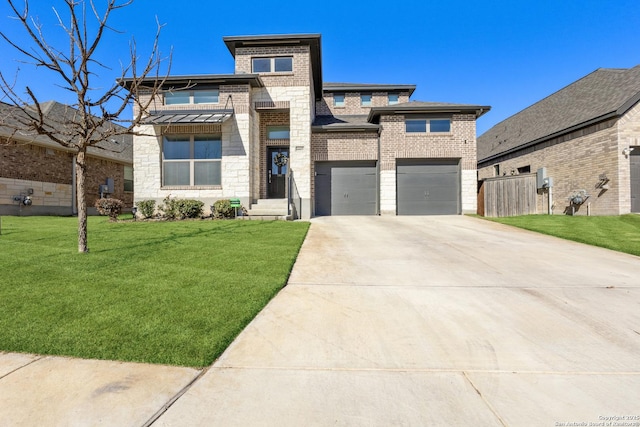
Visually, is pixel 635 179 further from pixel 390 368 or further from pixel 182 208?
pixel 182 208

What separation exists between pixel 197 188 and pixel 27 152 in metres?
10.9

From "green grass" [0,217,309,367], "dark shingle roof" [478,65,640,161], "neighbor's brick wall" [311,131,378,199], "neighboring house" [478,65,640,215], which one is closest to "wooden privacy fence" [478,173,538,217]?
"neighboring house" [478,65,640,215]

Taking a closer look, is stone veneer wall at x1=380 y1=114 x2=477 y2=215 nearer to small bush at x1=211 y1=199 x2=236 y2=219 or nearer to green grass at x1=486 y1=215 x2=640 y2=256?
green grass at x1=486 y1=215 x2=640 y2=256

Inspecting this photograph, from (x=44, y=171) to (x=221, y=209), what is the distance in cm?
1265

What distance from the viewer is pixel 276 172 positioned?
14.4 m

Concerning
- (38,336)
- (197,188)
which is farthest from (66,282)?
(197,188)

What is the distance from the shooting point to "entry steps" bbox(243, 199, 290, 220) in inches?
462

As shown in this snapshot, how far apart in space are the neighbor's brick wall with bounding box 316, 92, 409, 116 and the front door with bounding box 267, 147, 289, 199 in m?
7.75

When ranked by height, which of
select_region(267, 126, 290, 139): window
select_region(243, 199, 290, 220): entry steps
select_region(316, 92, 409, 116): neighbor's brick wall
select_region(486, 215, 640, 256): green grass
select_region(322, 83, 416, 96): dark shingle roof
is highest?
select_region(322, 83, 416, 96): dark shingle roof

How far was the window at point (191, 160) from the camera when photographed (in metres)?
12.5

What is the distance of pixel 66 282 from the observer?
12.9 feet

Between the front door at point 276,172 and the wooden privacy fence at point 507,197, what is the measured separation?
9.66 m

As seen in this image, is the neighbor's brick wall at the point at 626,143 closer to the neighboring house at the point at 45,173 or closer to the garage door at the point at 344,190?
the garage door at the point at 344,190

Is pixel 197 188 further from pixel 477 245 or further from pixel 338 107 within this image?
pixel 338 107
